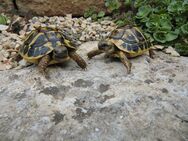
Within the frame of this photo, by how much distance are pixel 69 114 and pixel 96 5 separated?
2.64 metres

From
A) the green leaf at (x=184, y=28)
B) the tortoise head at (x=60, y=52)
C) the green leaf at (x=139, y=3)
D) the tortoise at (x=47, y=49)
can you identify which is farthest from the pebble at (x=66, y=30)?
the green leaf at (x=184, y=28)

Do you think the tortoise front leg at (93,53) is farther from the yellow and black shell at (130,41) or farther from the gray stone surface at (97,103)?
the yellow and black shell at (130,41)

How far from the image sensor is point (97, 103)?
3133 mm

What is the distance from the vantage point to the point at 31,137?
273cm

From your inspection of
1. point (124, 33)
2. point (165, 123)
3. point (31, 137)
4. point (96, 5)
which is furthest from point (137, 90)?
point (96, 5)

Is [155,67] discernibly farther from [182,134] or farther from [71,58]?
[182,134]

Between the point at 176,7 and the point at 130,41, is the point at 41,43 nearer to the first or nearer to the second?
the point at 130,41

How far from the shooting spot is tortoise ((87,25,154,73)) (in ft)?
12.4

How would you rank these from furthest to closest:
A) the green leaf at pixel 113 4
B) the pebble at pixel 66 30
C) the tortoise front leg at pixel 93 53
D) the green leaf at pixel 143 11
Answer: the green leaf at pixel 113 4 < the green leaf at pixel 143 11 < the pebble at pixel 66 30 < the tortoise front leg at pixel 93 53

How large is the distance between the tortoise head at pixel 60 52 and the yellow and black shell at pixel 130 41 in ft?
1.84

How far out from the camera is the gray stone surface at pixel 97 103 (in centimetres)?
277

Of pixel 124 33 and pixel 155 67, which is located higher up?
pixel 124 33

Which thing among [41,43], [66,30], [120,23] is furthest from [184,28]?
[41,43]

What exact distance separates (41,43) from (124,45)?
888 millimetres
